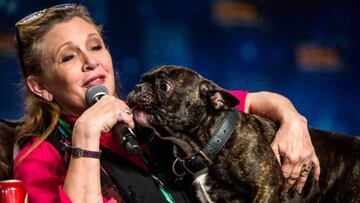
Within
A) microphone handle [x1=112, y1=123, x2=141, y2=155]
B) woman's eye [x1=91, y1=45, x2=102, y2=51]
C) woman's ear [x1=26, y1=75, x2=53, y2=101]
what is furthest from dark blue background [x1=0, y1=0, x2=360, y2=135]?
microphone handle [x1=112, y1=123, x2=141, y2=155]

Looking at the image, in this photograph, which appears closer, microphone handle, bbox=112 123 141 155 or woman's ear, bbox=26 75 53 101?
microphone handle, bbox=112 123 141 155

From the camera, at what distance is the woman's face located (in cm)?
194

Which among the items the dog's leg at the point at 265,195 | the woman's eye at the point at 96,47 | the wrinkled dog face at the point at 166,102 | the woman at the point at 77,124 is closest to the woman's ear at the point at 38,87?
the woman at the point at 77,124

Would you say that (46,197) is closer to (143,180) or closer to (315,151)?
(143,180)

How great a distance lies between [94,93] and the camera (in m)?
1.81

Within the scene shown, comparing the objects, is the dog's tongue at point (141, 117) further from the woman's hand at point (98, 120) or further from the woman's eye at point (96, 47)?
the woman's eye at point (96, 47)

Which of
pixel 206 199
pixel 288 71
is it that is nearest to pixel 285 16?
pixel 288 71

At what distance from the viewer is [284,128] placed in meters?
2.01

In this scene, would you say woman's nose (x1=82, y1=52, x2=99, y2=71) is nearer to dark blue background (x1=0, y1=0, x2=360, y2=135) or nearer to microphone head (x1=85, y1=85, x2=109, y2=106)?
microphone head (x1=85, y1=85, x2=109, y2=106)

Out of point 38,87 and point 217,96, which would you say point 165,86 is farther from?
point 38,87

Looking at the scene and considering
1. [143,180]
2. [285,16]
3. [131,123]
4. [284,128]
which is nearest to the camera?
[131,123]

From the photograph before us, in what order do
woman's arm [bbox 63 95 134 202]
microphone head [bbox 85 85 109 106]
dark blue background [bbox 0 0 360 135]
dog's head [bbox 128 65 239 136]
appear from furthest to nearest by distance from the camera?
dark blue background [bbox 0 0 360 135]
dog's head [bbox 128 65 239 136]
microphone head [bbox 85 85 109 106]
woman's arm [bbox 63 95 134 202]

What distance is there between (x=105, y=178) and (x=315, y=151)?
808mm

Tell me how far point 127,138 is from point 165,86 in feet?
0.96
